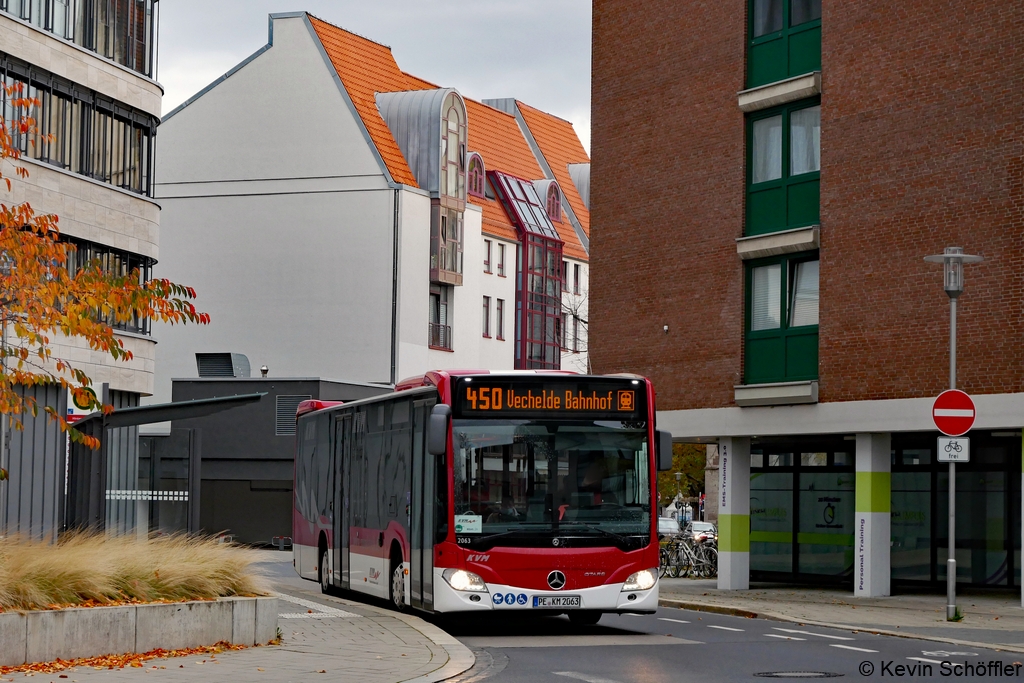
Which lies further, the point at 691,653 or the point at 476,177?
Answer: the point at 476,177

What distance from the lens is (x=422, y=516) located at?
19.4 metres

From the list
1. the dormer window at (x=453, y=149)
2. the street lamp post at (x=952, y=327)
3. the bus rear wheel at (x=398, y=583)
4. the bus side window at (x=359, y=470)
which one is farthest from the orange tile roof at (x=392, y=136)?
the bus rear wheel at (x=398, y=583)

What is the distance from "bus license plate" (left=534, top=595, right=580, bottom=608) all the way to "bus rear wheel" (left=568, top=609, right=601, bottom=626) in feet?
2.45

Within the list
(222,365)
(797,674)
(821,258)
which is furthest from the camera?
(222,365)

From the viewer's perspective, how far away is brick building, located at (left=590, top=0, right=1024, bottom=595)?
26.0m

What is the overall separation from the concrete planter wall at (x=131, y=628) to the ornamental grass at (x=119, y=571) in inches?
9.5

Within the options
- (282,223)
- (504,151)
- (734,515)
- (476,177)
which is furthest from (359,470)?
(504,151)

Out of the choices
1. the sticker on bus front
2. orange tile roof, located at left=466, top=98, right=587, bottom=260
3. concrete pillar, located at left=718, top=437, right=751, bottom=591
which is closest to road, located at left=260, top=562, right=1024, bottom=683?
the sticker on bus front

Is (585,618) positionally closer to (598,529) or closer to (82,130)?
(598,529)

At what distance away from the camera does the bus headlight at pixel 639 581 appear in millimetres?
18516

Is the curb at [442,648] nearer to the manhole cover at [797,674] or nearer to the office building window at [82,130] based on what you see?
the manhole cover at [797,674]

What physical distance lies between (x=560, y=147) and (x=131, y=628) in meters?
70.9

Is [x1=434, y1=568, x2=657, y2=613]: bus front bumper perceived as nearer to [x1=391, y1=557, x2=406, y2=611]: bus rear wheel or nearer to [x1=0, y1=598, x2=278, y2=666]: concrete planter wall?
[x1=391, y1=557, x2=406, y2=611]: bus rear wheel

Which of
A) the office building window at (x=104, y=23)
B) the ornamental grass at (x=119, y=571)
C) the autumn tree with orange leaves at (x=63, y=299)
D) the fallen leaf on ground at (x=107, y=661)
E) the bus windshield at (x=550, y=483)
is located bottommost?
the fallen leaf on ground at (x=107, y=661)
